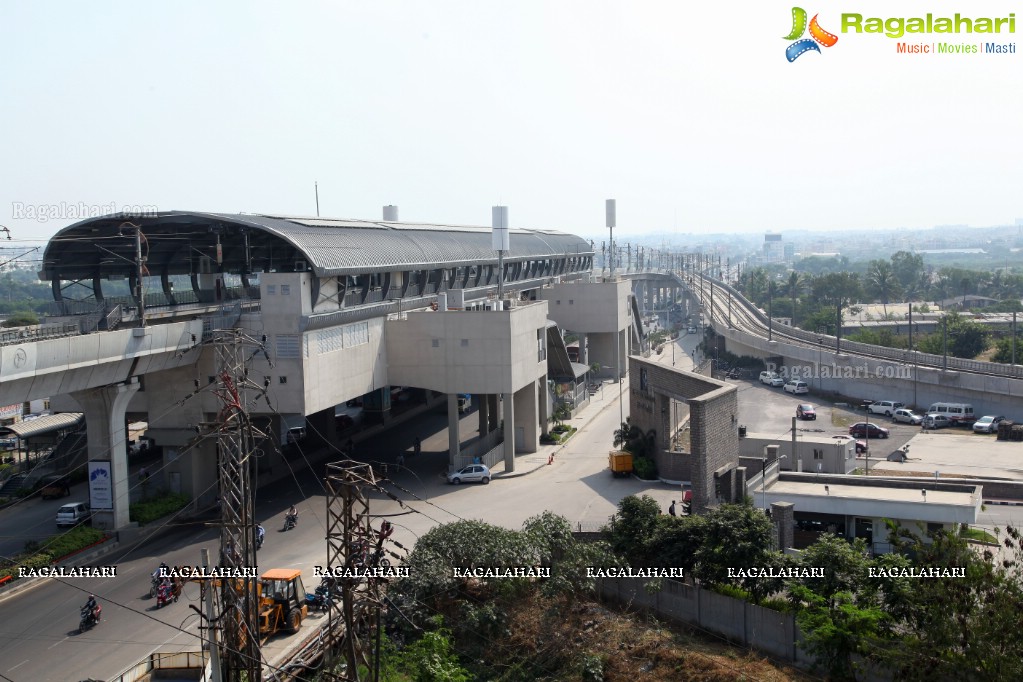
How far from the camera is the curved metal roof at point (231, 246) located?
101 feet

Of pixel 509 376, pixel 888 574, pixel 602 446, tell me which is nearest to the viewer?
pixel 888 574

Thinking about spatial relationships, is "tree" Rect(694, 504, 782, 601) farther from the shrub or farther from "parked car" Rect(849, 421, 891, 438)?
"parked car" Rect(849, 421, 891, 438)

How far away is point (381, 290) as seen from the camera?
1438 inches

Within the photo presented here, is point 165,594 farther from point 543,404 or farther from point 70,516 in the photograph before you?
point 543,404

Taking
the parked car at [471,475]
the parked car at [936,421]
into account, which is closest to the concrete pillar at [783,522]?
the parked car at [471,475]

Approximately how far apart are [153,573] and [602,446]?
71.8 ft

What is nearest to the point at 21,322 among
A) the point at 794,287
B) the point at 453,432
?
the point at 453,432

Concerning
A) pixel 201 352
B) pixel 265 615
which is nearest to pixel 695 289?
pixel 201 352

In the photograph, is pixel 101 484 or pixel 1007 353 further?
pixel 1007 353

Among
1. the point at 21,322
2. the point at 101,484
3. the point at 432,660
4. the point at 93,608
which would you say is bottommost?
the point at 432,660

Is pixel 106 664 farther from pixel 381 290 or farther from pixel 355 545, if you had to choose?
pixel 381 290

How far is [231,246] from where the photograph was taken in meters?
35.6

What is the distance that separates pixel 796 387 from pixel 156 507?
41724 mm

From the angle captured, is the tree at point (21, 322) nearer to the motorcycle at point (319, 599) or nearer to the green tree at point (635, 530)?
the motorcycle at point (319, 599)
